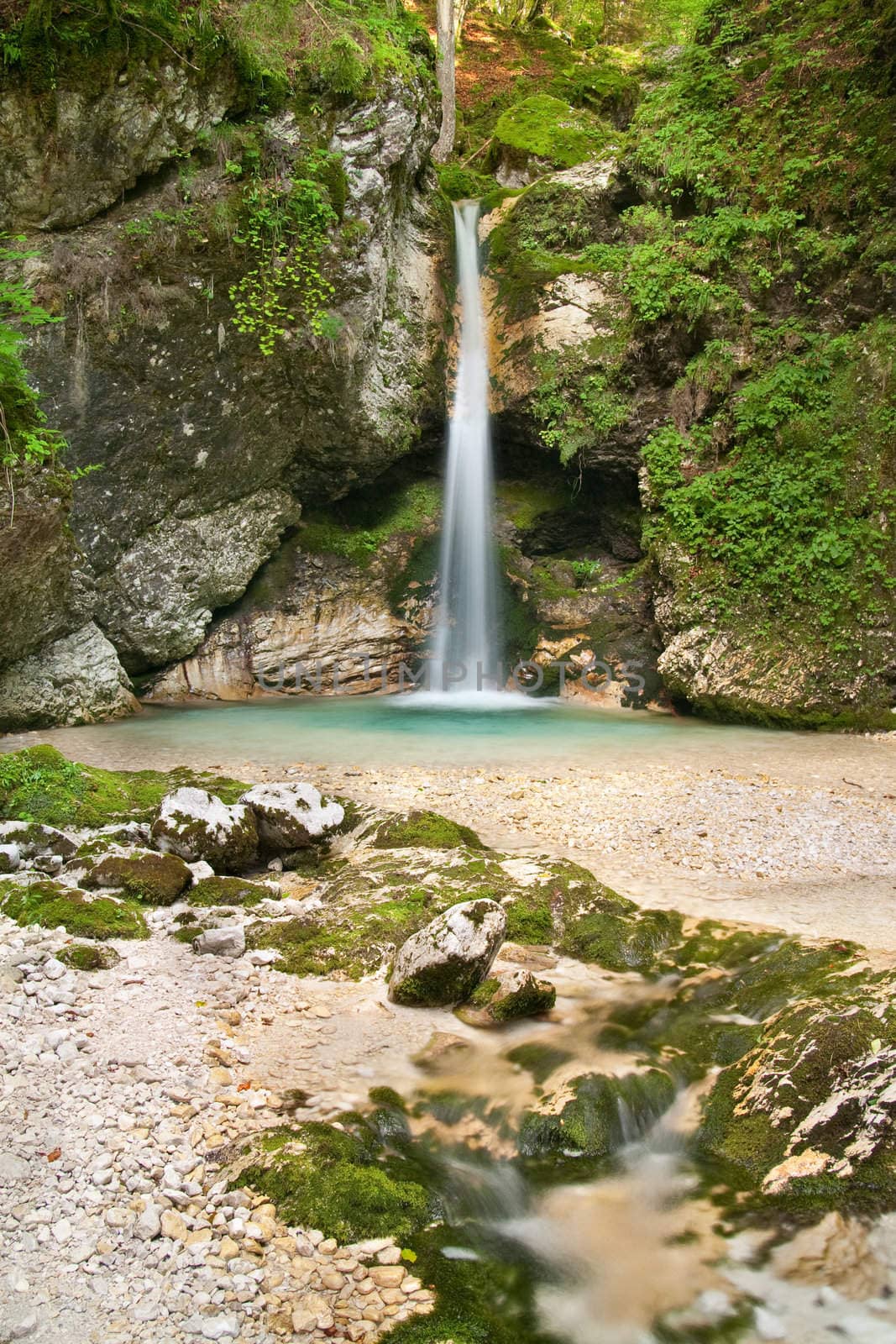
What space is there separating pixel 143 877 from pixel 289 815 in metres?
1.19

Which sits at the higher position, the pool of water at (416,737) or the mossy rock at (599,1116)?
the pool of water at (416,737)

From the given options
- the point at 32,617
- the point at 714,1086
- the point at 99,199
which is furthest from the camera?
the point at 99,199

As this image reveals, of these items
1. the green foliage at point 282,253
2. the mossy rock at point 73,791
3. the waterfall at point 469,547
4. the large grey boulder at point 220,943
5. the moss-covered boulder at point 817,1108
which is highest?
the green foliage at point 282,253

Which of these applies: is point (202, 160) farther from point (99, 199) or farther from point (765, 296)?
point (765, 296)

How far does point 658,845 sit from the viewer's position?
18.1ft

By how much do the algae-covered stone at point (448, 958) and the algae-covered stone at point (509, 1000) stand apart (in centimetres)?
10

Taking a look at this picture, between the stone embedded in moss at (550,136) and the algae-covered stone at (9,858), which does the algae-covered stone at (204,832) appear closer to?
the algae-covered stone at (9,858)

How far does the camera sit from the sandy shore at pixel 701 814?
4.68 meters

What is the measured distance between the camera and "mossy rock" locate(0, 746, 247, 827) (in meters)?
5.40

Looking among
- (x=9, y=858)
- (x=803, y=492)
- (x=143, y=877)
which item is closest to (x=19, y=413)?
(x=9, y=858)

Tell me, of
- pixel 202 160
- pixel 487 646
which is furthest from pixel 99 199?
pixel 487 646

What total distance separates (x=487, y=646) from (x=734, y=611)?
13.9 ft

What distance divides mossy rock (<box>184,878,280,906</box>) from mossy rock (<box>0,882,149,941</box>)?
38 cm

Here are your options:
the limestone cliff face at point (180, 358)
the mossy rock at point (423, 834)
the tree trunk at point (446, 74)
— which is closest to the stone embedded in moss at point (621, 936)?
the mossy rock at point (423, 834)
